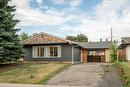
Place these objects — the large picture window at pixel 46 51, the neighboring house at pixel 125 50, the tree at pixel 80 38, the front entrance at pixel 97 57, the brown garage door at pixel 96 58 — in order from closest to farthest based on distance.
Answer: the large picture window at pixel 46 51 < the neighboring house at pixel 125 50 < the brown garage door at pixel 96 58 < the front entrance at pixel 97 57 < the tree at pixel 80 38

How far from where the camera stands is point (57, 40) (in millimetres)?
32750

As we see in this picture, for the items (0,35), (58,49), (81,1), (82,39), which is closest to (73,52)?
(58,49)

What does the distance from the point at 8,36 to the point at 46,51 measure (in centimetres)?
798

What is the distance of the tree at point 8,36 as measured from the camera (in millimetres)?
26627

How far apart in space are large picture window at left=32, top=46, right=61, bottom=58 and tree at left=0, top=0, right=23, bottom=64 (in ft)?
17.3

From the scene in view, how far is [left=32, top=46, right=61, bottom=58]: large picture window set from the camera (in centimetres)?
3312

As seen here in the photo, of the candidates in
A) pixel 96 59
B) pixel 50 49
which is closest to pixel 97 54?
pixel 96 59

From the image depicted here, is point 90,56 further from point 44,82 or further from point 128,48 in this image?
point 44,82

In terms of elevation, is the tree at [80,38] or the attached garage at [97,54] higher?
the tree at [80,38]

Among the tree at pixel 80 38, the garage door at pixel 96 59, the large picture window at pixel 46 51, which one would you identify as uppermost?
A: the tree at pixel 80 38

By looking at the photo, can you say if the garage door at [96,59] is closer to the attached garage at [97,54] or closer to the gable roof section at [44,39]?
the attached garage at [97,54]

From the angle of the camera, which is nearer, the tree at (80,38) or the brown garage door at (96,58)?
the brown garage door at (96,58)

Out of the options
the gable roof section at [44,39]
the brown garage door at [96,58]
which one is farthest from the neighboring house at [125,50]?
the gable roof section at [44,39]

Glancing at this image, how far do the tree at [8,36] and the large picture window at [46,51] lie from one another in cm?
527
